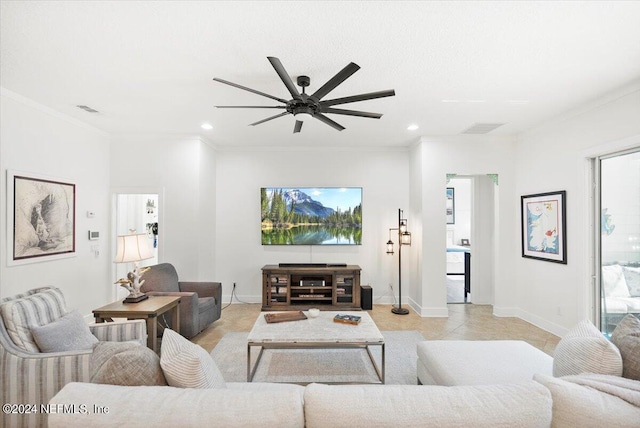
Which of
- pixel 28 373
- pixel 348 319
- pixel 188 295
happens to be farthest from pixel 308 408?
pixel 188 295

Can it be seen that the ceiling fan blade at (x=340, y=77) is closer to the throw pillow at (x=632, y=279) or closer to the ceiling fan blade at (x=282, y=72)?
the ceiling fan blade at (x=282, y=72)

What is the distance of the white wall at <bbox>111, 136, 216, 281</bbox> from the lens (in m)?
4.81

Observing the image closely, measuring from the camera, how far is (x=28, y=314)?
2.06 metres

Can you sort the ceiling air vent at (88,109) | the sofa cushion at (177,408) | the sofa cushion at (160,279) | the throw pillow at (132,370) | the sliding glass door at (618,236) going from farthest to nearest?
the sofa cushion at (160,279), the ceiling air vent at (88,109), the sliding glass door at (618,236), the throw pillow at (132,370), the sofa cushion at (177,408)

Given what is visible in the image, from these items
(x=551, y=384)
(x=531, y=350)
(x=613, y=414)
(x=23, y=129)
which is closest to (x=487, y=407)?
(x=551, y=384)

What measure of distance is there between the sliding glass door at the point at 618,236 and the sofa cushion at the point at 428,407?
3.05 metres

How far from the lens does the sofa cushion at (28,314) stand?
196 centimetres

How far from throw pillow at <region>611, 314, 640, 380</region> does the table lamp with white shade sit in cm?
373

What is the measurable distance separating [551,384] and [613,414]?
19 cm

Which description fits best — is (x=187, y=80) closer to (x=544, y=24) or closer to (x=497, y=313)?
(x=544, y=24)

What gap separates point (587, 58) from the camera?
2.52m

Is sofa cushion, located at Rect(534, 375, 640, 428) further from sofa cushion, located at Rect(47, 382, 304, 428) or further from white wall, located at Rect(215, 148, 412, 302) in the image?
white wall, located at Rect(215, 148, 412, 302)

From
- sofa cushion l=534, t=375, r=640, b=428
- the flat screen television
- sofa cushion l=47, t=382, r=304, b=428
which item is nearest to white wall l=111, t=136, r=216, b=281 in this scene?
the flat screen television

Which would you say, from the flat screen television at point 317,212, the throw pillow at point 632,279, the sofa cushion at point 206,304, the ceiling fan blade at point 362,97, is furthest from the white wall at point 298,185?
the ceiling fan blade at point 362,97
